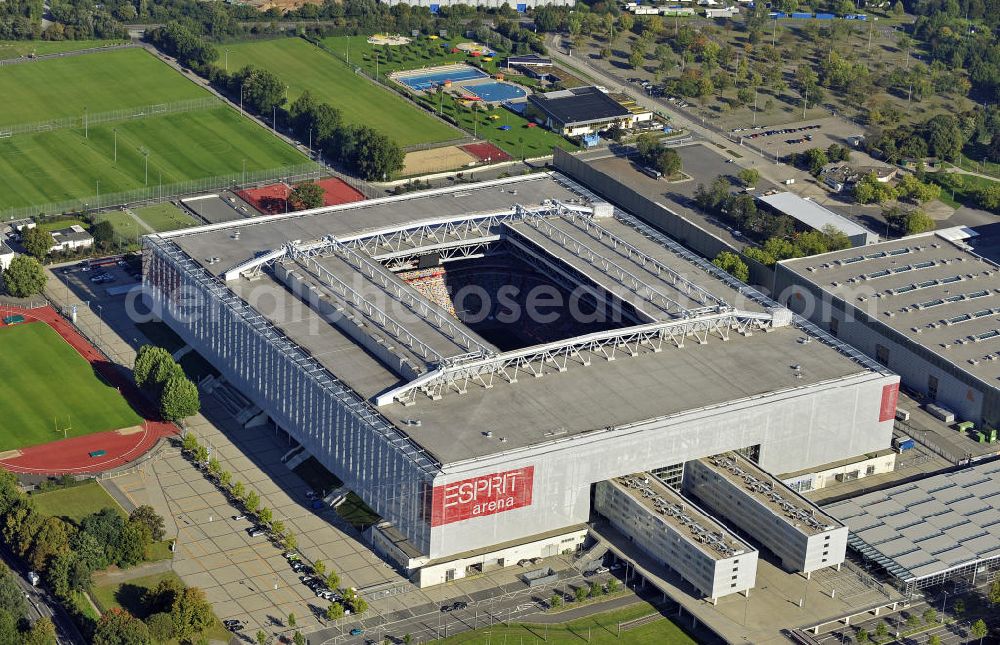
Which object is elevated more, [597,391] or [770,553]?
[597,391]

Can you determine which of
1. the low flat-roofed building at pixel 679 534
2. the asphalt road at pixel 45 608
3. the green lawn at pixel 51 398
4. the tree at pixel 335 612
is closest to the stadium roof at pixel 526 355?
the low flat-roofed building at pixel 679 534

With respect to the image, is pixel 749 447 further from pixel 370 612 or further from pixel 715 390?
pixel 370 612

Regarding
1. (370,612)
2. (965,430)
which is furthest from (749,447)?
(370,612)

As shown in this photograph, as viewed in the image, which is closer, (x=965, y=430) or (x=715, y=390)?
(x=715, y=390)

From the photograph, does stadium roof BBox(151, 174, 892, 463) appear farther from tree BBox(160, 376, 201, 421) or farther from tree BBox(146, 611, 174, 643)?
tree BBox(146, 611, 174, 643)

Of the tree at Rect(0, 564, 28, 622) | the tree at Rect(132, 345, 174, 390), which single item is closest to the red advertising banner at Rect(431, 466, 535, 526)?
the tree at Rect(0, 564, 28, 622)

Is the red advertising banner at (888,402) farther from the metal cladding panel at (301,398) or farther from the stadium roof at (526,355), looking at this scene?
the metal cladding panel at (301,398)

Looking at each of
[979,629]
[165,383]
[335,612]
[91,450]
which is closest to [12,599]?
[335,612]
